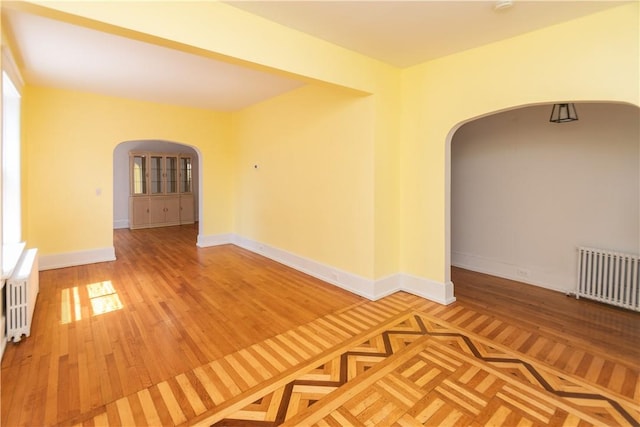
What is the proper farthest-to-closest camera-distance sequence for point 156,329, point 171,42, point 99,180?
point 99,180
point 156,329
point 171,42

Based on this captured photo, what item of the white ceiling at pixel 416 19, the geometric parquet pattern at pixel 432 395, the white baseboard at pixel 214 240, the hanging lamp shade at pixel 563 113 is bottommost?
the geometric parquet pattern at pixel 432 395

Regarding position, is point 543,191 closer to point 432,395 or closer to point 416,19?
point 416,19

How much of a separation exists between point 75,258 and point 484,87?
21.8ft

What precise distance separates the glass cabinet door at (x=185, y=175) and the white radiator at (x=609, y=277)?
31.9ft

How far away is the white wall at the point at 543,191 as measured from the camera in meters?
3.69

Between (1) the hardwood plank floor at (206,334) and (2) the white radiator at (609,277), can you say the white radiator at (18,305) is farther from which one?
(2) the white radiator at (609,277)

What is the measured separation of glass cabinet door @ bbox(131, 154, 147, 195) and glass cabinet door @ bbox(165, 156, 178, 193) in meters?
0.61

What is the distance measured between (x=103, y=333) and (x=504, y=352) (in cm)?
375

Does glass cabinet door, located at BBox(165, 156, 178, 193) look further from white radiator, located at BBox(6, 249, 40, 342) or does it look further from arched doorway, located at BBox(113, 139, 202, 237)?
white radiator, located at BBox(6, 249, 40, 342)

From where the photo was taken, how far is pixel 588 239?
395 centimetres

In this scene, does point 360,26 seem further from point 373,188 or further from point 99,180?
point 99,180

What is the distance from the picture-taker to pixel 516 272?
4617mm

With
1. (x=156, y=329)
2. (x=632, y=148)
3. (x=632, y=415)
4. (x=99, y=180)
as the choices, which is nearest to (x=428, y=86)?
(x=632, y=148)

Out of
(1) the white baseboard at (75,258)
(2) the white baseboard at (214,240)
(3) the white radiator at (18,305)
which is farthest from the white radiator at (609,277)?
(1) the white baseboard at (75,258)
